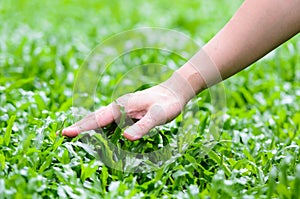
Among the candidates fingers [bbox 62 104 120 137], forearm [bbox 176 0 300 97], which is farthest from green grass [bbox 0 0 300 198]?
forearm [bbox 176 0 300 97]

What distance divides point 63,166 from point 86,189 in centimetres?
11

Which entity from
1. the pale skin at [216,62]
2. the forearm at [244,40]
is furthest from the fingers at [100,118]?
the forearm at [244,40]

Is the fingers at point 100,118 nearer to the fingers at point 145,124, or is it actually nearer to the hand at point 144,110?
the hand at point 144,110

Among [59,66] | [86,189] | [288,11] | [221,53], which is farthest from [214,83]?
[59,66]

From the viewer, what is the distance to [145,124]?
6.01ft

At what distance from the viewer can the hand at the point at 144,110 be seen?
6.02ft

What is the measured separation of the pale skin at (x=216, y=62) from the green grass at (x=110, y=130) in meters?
0.11

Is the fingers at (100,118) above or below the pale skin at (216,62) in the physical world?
below

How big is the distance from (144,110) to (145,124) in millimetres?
90

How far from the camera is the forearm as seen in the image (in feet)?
6.00

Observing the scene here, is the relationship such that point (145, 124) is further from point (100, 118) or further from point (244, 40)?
point (244, 40)

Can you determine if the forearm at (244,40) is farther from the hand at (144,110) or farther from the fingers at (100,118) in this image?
the fingers at (100,118)

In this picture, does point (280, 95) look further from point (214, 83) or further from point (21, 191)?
Answer: point (21, 191)

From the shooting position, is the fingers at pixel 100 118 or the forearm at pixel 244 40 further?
the fingers at pixel 100 118
